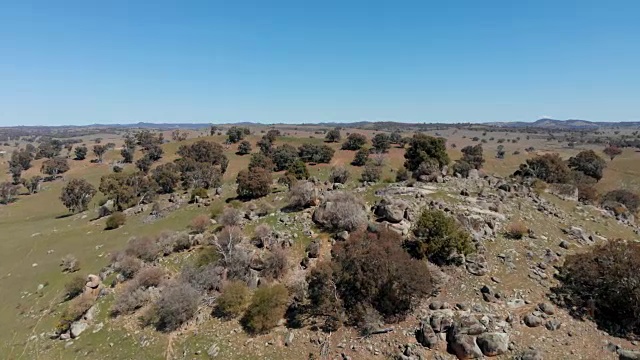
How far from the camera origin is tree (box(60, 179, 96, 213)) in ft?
227

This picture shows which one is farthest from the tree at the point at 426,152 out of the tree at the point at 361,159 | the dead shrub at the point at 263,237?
the tree at the point at 361,159

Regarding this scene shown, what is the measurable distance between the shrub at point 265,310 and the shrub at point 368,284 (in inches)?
79.5

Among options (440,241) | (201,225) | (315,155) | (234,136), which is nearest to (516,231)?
(440,241)

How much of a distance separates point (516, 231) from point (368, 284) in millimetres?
15011

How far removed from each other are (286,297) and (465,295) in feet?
36.4

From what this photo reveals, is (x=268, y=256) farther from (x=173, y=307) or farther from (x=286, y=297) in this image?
(x=173, y=307)

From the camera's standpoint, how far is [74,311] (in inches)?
1078

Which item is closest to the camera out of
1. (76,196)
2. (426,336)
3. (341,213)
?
(426,336)

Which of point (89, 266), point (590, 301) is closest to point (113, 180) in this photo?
point (89, 266)

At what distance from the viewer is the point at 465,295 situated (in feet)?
72.3

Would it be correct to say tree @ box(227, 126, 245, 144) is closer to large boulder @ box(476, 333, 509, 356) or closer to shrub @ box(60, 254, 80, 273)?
shrub @ box(60, 254, 80, 273)

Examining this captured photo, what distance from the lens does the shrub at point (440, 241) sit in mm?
24969

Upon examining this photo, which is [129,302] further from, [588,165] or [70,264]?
[588,165]

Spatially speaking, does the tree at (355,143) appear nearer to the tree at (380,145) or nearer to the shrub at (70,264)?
the tree at (380,145)
